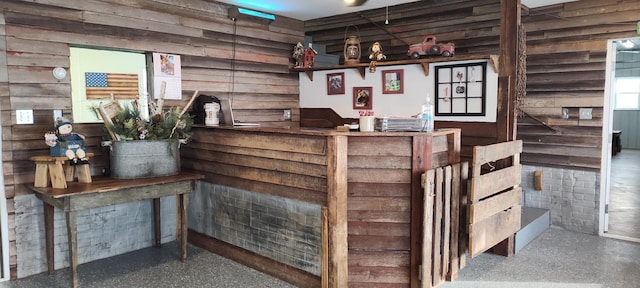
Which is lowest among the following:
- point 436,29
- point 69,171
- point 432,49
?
point 69,171

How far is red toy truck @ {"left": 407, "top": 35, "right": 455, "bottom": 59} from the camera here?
15.3 ft

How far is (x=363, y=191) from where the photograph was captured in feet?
10.8

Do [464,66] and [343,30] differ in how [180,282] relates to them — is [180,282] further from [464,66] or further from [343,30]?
[343,30]

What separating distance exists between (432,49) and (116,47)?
10.1ft

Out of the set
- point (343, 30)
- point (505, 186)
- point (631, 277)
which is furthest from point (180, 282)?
point (343, 30)

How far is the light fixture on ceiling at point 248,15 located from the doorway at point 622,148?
3.73 m

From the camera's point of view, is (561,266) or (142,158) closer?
(142,158)

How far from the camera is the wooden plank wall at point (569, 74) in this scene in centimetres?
483

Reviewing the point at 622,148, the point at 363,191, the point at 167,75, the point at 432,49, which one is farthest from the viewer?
the point at 622,148

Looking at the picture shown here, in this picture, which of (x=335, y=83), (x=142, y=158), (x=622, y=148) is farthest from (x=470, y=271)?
(x=622, y=148)

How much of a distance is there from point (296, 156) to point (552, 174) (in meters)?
3.42

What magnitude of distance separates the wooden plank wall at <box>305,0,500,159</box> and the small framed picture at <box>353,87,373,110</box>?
2.78ft

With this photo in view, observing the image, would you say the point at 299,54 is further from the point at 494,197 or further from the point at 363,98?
the point at 494,197

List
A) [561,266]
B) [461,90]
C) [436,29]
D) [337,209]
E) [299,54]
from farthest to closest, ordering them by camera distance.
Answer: [299,54] → [436,29] → [461,90] → [561,266] → [337,209]
